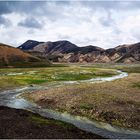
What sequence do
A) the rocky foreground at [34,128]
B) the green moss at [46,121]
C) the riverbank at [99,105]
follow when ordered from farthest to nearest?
the riverbank at [99,105] → the green moss at [46,121] → the rocky foreground at [34,128]

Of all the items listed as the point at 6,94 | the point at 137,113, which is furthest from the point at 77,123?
the point at 6,94

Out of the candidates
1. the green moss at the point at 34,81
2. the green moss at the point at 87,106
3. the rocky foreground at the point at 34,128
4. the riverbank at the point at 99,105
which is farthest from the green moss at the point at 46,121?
the green moss at the point at 34,81

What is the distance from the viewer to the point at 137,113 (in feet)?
132

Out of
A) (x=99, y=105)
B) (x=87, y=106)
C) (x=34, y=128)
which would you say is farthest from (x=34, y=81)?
(x=34, y=128)

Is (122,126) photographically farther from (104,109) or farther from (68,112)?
(68,112)

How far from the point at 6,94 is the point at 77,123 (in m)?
30.2

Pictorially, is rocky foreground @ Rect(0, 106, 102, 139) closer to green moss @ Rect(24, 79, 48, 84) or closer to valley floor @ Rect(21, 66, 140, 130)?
valley floor @ Rect(21, 66, 140, 130)

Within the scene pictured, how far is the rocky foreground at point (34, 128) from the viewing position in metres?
31.4

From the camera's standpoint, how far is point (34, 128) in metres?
34.1

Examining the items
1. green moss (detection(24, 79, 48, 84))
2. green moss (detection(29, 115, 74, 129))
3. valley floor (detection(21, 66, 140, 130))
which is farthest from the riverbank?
green moss (detection(24, 79, 48, 84))

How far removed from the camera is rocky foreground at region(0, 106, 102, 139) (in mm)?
31375

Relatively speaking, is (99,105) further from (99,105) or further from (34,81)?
(34,81)

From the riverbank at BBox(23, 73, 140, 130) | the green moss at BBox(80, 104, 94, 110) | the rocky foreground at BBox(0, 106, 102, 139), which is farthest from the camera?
the green moss at BBox(80, 104, 94, 110)

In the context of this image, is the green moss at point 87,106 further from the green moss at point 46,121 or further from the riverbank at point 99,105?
the green moss at point 46,121
